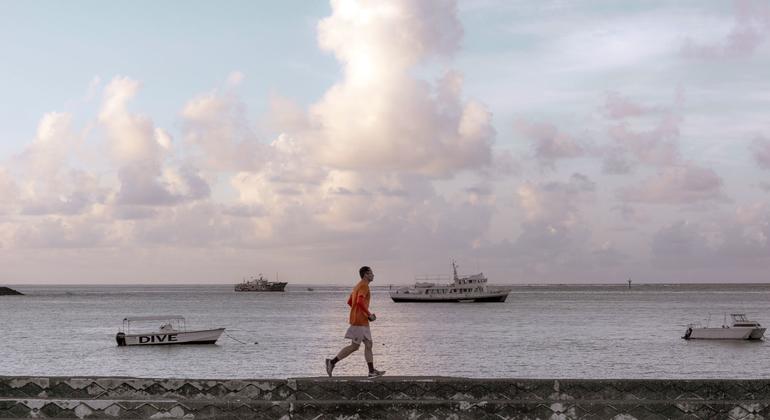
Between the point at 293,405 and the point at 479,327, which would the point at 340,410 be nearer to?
the point at 293,405

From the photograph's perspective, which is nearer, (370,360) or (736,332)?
(370,360)

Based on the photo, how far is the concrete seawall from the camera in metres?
12.7

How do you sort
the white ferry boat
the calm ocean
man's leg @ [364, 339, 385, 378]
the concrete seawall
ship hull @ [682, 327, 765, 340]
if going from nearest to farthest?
the concrete seawall < man's leg @ [364, 339, 385, 378] < the calm ocean < ship hull @ [682, 327, 765, 340] < the white ferry boat

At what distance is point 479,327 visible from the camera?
324ft

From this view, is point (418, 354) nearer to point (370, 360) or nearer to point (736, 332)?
point (736, 332)

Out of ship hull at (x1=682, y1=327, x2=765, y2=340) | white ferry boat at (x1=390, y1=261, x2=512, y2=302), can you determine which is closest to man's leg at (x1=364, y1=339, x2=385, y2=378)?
ship hull at (x1=682, y1=327, x2=765, y2=340)

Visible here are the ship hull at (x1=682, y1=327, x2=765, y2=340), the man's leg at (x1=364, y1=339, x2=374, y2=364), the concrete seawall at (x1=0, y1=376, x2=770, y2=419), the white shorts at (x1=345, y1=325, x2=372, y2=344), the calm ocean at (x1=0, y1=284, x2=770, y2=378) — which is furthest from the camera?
the ship hull at (x1=682, y1=327, x2=765, y2=340)

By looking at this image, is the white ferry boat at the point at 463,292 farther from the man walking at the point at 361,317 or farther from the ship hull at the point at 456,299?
the man walking at the point at 361,317

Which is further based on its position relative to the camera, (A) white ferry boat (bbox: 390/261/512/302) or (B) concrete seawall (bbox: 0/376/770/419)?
(A) white ferry boat (bbox: 390/261/512/302)

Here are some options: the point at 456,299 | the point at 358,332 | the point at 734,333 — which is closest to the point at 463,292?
the point at 456,299

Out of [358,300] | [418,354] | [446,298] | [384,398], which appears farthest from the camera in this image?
[446,298]

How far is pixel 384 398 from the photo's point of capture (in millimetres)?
15062

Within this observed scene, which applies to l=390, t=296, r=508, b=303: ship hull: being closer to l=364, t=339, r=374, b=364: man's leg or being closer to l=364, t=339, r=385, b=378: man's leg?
l=364, t=339, r=374, b=364: man's leg

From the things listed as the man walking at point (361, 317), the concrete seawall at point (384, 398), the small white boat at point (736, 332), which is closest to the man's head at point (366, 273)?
the man walking at point (361, 317)
